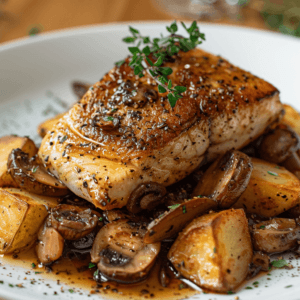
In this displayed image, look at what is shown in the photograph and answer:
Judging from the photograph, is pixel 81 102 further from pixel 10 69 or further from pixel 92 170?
pixel 10 69

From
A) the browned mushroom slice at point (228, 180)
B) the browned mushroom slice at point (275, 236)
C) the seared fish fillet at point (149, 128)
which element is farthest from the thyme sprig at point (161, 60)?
the browned mushroom slice at point (275, 236)

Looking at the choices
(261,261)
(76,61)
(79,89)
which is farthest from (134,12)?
(261,261)

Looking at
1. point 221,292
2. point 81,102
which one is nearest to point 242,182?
point 221,292

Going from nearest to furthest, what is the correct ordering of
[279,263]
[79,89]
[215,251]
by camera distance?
1. [215,251]
2. [279,263]
3. [79,89]

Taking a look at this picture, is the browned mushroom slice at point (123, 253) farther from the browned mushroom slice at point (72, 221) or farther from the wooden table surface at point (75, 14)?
the wooden table surface at point (75, 14)

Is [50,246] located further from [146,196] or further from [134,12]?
[134,12]

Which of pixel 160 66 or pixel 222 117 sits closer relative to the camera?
pixel 222 117

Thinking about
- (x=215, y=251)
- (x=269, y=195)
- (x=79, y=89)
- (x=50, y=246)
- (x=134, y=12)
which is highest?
(x=134, y=12)

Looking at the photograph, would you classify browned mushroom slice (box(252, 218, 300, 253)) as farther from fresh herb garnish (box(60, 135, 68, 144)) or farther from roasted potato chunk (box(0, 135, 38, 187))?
roasted potato chunk (box(0, 135, 38, 187))
